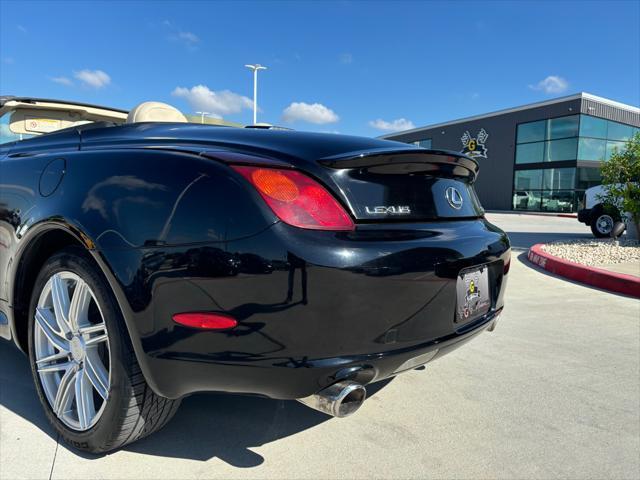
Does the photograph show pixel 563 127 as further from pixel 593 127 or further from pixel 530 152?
pixel 530 152

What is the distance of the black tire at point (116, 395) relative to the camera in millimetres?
1676

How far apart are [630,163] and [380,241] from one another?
8.56 metres

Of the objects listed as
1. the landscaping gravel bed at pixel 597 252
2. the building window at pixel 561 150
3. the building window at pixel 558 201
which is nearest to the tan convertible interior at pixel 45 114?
the landscaping gravel bed at pixel 597 252

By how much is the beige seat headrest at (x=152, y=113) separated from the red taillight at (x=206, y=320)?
5.11ft

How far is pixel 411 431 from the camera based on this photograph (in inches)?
82.4

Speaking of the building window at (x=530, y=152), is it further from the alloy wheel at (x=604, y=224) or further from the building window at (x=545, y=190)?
the alloy wheel at (x=604, y=224)

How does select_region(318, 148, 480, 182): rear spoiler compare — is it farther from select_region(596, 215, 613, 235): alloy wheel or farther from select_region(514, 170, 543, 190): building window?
select_region(514, 170, 543, 190): building window

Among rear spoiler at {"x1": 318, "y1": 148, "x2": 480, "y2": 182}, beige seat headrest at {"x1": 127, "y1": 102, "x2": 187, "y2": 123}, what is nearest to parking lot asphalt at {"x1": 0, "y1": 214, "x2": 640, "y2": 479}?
rear spoiler at {"x1": 318, "y1": 148, "x2": 480, "y2": 182}

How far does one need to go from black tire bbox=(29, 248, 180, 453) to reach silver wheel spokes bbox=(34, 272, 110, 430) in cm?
5

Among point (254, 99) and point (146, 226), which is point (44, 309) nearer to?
point (146, 226)

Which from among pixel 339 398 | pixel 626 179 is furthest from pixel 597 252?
pixel 339 398

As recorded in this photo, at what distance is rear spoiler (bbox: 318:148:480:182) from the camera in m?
1.63

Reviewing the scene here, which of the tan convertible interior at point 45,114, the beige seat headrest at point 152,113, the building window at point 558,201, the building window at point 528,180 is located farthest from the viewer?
the building window at point 528,180

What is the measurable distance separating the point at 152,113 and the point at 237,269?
1.65 metres
